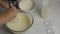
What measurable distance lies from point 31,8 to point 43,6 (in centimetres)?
7

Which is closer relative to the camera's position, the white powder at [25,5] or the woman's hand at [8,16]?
the woman's hand at [8,16]

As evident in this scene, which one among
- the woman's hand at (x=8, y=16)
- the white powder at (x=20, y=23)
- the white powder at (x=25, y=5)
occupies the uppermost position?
the woman's hand at (x=8, y=16)

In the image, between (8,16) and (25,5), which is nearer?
(8,16)

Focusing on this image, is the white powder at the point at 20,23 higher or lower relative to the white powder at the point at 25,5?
lower

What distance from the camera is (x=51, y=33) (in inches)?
33.0

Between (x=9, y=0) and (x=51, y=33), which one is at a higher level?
(x=9, y=0)

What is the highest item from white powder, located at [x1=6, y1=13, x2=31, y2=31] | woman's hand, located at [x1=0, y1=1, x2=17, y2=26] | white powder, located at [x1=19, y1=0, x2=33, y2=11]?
woman's hand, located at [x1=0, y1=1, x2=17, y2=26]

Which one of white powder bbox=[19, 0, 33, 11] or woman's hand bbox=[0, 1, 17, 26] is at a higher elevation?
woman's hand bbox=[0, 1, 17, 26]

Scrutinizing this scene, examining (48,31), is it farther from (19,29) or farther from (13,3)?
(13,3)

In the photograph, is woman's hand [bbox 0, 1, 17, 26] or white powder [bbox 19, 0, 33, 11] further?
→ white powder [bbox 19, 0, 33, 11]

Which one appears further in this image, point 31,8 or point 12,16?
point 31,8

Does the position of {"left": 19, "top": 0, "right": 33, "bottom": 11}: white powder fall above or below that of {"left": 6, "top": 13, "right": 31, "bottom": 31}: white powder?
above

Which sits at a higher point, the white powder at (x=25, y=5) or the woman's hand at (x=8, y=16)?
the woman's hand at (x=8, y=16)

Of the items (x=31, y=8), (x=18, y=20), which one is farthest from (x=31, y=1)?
(x=18, y=20)
